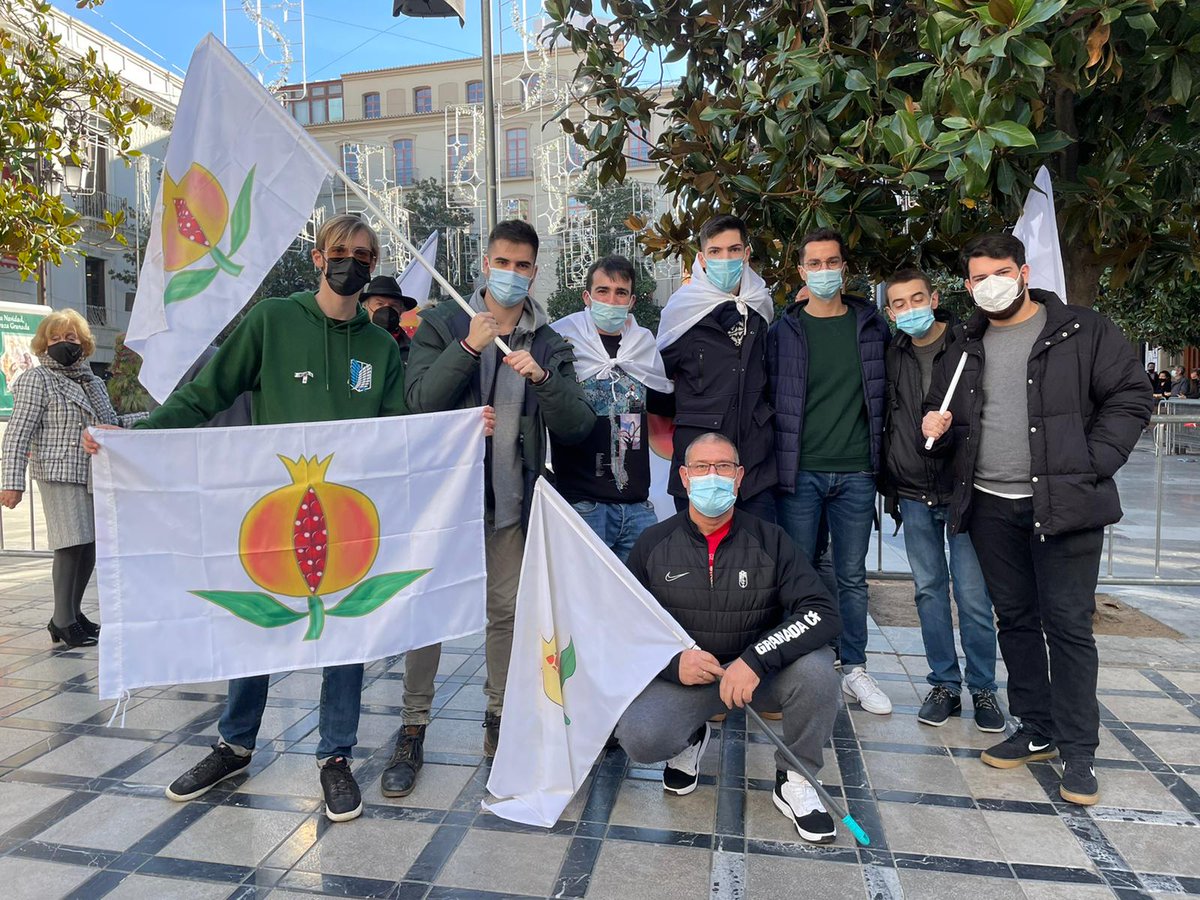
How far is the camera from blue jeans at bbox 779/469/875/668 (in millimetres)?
4266

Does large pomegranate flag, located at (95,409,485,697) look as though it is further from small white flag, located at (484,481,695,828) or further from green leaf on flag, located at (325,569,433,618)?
small white flag, located at (484,481,695,828)

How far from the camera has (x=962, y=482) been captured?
3.84m

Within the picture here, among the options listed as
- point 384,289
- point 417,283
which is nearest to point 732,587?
point 384,289

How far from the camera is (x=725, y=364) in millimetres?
4168

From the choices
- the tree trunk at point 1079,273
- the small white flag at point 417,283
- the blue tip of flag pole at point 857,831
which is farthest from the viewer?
the small white flag at point 417,283

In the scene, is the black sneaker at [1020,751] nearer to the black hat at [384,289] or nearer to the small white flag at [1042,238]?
the small white flag at [1042,238]

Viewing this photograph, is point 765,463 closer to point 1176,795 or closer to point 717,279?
point 717,279

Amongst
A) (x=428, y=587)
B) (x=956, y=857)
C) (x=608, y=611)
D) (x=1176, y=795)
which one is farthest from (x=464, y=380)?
(x=1176, y=795)

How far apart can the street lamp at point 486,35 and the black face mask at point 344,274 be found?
2886 mm

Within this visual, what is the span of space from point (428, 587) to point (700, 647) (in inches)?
43.2

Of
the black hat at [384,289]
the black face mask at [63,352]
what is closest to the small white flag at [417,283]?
the black hat at [384,289]

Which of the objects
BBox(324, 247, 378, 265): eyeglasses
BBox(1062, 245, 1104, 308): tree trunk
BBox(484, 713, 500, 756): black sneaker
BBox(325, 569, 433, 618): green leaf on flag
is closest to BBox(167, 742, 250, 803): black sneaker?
BBox(325, 569, 433, 618): green leaf on flag

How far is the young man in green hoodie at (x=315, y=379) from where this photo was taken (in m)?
3.42

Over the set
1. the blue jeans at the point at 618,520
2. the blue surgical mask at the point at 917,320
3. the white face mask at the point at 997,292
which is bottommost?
the blue jeans at the point at 618,520
